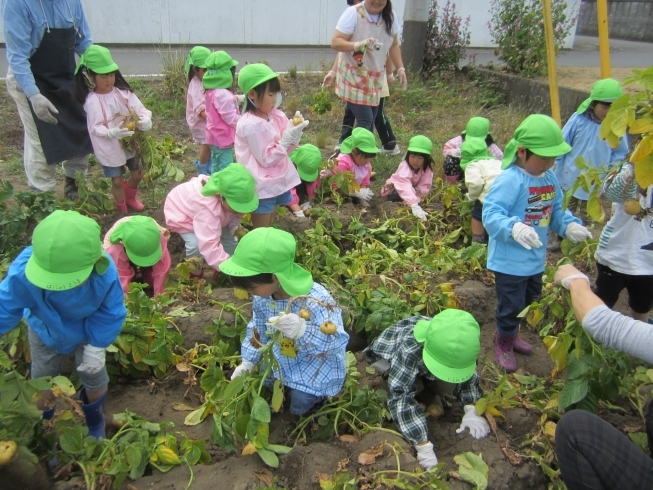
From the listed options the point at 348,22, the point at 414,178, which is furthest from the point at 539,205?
the point at 348,22

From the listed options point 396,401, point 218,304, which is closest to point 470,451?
point 396,401

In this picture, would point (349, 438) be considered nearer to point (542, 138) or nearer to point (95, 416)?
point (95, 416)

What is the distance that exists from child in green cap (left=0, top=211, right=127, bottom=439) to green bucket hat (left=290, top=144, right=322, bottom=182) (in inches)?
101

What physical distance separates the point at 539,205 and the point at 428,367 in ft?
3.81

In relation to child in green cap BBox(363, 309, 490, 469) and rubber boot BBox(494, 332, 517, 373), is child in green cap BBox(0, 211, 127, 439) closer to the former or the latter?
child in green cap BBox(363, 309, 490, 469)

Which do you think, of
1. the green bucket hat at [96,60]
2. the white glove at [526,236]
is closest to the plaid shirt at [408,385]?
the white glove at [526,236]

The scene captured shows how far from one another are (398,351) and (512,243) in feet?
2.79

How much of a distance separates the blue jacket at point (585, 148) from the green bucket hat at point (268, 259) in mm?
2895

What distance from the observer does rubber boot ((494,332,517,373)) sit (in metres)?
3.18

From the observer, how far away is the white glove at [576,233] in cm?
293

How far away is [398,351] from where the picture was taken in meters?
2.64

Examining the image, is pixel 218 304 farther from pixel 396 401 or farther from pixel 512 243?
pixel 512 243

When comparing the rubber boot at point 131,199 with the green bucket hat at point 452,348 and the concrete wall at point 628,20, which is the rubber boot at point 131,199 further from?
the concrete wall at point 628,20

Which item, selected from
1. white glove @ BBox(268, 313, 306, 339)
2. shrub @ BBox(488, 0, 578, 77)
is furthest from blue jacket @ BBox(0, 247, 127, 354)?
shrub @ BBox(488, 0, 578, 77)
